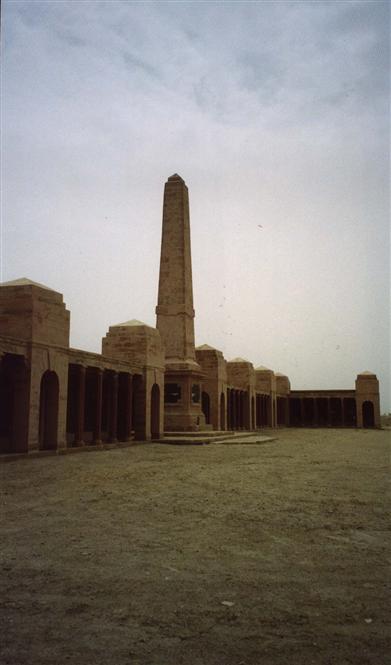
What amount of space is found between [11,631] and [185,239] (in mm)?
23244

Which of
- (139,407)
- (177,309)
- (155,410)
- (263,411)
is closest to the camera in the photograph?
Answer: (139,407)

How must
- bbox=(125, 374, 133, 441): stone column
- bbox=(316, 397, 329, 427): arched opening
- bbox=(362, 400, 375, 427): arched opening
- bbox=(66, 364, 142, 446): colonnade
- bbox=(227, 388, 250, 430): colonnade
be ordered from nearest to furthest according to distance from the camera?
1. bbox=(66, 364, 142, 446): colonnade
2. bbox=(125, 374, 133, 441): stone column
3. bbox=(227, 388, 250, 430): colonnade
4. bbox=(362, 400, 375, 427): arched opening
5. bbox=(316, 397, 329, 427): arched opening

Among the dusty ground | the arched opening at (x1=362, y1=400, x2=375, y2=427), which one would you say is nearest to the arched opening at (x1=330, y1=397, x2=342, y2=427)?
the arched opening at (x1=362, y1=400, x2=375, y2=427)

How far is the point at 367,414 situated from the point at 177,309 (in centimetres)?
3338

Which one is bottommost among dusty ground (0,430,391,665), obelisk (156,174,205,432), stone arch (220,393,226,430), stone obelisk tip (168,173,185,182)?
dusty ground (0,430,391,665)

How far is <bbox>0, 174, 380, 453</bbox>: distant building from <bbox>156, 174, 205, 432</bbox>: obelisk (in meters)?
0.05

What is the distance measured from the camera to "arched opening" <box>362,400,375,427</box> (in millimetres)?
52781

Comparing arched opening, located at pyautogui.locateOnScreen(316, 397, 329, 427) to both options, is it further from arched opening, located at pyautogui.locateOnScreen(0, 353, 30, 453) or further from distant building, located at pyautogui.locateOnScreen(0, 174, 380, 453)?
arched opening, located at pyautogui.locateOnScreen(0, 353, 30, 453)

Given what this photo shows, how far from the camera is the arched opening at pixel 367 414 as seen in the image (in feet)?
173

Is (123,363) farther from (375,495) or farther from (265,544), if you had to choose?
(265,544)

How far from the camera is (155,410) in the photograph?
24.5m

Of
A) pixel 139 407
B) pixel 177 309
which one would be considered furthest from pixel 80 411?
pixel 177 309

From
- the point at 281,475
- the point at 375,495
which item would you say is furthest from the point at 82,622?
the point at 281,475

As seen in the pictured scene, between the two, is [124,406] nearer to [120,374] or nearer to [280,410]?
[120,374]
